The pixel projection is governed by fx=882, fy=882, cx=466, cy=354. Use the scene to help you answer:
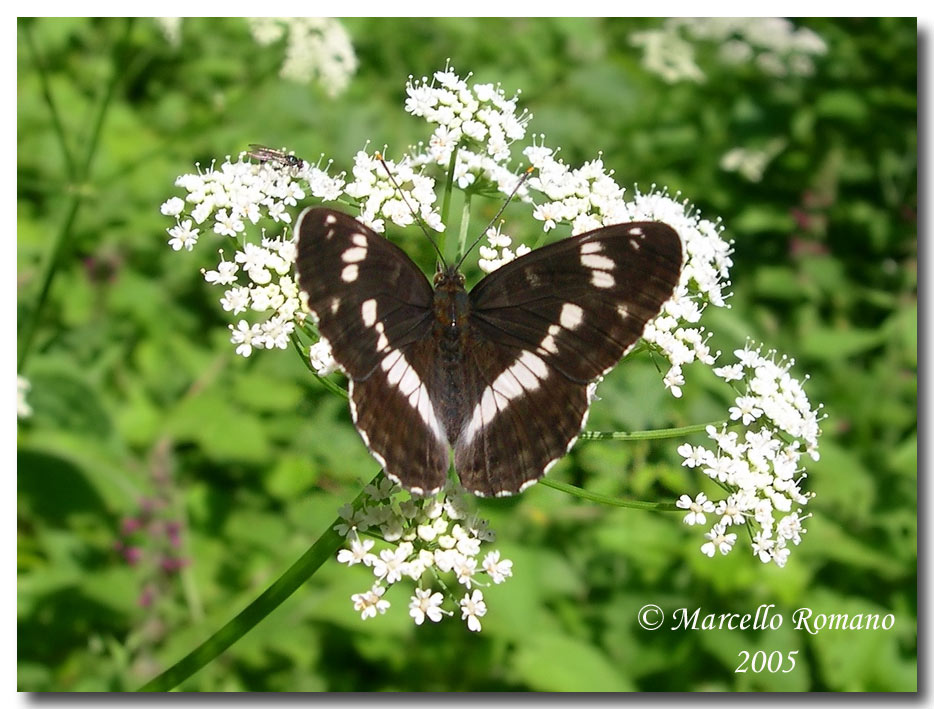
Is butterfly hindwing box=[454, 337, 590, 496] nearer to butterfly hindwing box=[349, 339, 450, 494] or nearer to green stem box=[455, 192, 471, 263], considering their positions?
butterfly hindwing box=[349, 339, 450, 494]

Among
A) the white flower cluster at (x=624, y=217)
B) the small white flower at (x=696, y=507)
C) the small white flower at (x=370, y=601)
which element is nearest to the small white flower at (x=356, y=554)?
the small white flower at (x=370, y=601)

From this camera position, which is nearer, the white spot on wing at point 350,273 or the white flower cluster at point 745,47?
the white spot on wing at point 350,273

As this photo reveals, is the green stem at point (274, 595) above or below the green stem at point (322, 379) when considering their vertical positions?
below

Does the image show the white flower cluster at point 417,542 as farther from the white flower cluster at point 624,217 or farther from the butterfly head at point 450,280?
the white flower cluster at point 624,217

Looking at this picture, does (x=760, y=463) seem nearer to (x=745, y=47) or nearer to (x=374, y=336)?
(x=374, y=336)

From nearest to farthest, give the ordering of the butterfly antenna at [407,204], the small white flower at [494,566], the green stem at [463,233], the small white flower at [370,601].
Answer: the small white flower at [370,601], the small white flower at [494,566], the butterfly antenna at [407,204], the green stem at [463,233]

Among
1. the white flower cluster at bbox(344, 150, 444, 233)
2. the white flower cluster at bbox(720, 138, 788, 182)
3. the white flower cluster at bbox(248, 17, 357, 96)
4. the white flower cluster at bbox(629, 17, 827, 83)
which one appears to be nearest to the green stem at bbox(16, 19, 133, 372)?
the white flower cluster at bbox(248, 17, 357, 96)

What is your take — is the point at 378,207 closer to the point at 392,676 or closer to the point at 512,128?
the point at 512,128

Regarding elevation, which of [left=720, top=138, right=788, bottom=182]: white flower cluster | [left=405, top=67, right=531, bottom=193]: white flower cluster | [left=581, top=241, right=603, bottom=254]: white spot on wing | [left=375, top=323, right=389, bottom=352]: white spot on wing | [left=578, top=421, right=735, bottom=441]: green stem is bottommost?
[left=578, top=421, right=735, bottom=441]: green stem
